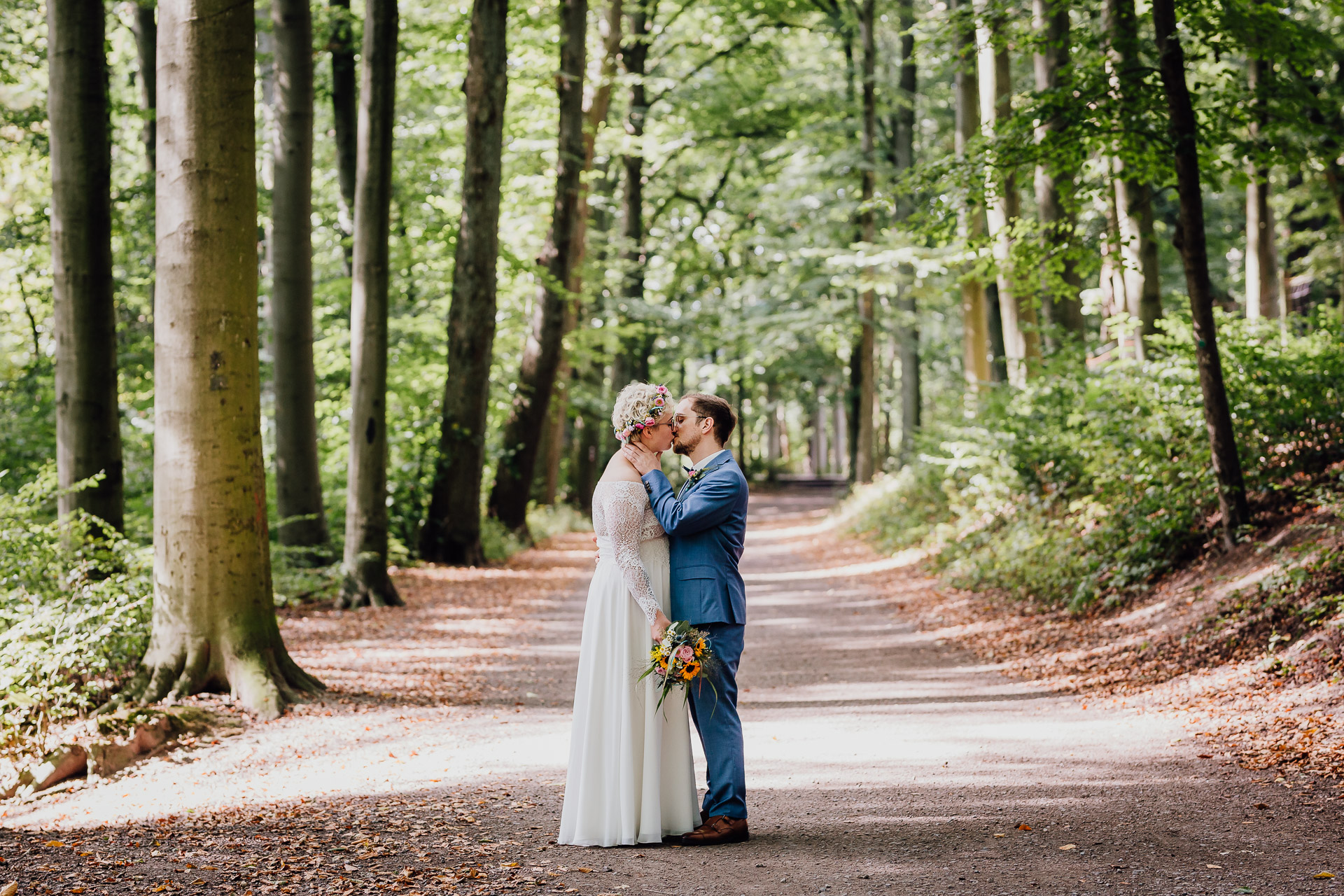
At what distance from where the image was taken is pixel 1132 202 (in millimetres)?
12641

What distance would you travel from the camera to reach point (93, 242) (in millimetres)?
9258

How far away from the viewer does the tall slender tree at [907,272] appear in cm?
2455

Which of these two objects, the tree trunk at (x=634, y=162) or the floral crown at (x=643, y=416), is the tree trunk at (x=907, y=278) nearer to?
the tree trunk at (x=634, y=162)

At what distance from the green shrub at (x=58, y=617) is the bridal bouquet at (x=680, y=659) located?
12.1 feet

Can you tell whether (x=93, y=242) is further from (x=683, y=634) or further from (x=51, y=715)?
(x=683, y=634)

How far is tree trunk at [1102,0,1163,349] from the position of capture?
31.4ft

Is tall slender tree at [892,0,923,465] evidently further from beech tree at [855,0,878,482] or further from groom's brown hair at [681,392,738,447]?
groom's brown hair at [681,392,738,447]

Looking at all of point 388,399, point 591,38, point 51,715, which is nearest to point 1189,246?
point 51,715

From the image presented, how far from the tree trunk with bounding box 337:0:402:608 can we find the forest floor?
10.3 feet

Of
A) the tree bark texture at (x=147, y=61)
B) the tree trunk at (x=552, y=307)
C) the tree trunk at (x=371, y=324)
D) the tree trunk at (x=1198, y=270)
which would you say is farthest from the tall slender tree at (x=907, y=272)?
the tree bark texture at (x=147, y=61)

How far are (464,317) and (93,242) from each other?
7.56 meters

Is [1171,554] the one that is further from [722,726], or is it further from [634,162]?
[634,162]

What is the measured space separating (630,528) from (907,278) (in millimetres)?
20806

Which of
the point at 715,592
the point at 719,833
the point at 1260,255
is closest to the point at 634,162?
the point at 1260,255
